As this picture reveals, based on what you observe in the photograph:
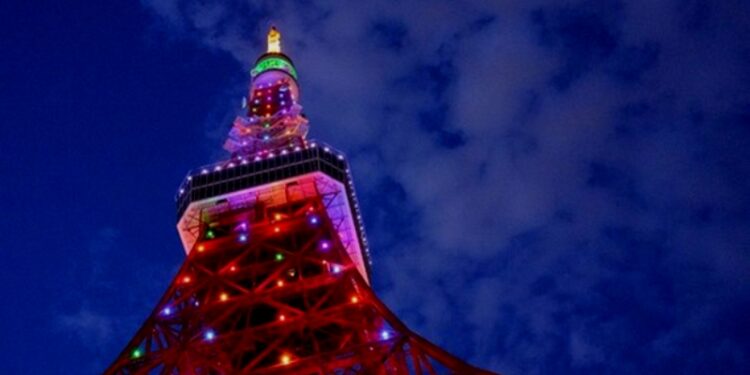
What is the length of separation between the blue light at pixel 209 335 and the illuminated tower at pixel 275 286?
0.03 m

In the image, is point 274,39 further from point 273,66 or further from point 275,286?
point 275,286

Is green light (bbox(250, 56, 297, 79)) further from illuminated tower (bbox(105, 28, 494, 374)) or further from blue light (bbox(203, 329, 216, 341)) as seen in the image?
blue light (bbox(203, 329, 216, 341))

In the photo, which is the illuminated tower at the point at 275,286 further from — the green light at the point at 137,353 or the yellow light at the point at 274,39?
the yellow light at the point at 274,39

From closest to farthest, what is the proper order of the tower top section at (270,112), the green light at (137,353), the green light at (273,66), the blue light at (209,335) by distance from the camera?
the green light at (137,353) → the blue light at (209,335) → the tower top section at (270,112) → the green light at (273,66)

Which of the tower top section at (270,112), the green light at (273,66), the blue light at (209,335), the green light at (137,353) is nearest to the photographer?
the green light at (137,353)

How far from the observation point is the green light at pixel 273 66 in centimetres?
4143

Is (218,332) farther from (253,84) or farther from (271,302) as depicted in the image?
(253,84)

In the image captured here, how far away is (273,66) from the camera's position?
41.5 metres

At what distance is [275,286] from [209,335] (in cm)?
281

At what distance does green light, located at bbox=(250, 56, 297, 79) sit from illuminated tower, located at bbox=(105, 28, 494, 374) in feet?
25.6

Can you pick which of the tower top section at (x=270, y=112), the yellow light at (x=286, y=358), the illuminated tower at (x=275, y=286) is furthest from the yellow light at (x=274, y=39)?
the yellow light at (x=286, y=358)

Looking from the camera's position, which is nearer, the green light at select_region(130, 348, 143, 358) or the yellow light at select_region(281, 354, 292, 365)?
the yellow light at select_region(281, 354, 292, 365)

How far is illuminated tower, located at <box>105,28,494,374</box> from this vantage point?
72.3 feet

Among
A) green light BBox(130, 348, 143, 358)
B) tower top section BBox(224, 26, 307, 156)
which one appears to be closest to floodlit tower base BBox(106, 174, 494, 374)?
green light BBox(130, 348, 143, 358)
